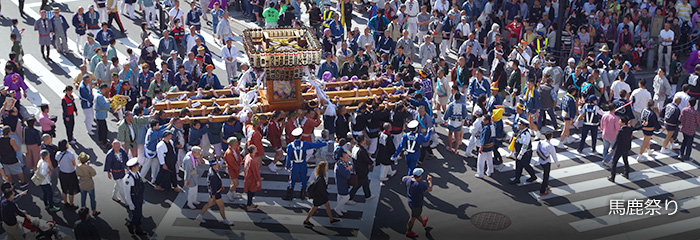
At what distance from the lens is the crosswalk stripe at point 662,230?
16.8 meters

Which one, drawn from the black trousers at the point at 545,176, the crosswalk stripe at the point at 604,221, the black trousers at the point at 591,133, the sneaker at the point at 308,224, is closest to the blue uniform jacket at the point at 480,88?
the black trousers at the point at 591,133

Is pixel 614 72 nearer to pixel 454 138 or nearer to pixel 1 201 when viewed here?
pixel 454 138

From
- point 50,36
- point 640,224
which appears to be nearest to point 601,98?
point 640,224

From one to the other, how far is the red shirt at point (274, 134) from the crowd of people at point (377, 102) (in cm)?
3

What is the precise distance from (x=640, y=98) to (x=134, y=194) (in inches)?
506

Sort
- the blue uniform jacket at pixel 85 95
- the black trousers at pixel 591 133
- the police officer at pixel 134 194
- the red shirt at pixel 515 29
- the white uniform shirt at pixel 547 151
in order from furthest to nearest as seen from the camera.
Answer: the red shirt at pixel 515 29, the blue uniform jacket at pixel 85 95, the black trousers at pixel 591 133, the white uniform shirt at pixel 547 151, the police officer at pixel 134 194

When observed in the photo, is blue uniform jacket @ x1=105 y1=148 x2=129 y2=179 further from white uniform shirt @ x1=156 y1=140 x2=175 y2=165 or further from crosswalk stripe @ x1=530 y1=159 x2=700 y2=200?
crosswalk stripe @ x1=530 y1=159 x2=700 y2=200

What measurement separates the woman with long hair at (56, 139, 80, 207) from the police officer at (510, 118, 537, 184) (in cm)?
962

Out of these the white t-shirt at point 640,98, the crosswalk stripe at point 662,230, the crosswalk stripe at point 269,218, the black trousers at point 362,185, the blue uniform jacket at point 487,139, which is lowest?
the crosswalk stripe at point 662,230

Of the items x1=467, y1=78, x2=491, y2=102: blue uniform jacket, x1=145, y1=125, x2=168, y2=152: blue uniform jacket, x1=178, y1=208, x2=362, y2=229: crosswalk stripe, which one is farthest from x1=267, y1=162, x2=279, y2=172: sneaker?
x1=467, y1=78, x2=491, y2=102: blue uniform jacket

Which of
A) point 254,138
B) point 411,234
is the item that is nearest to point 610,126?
point 411,234

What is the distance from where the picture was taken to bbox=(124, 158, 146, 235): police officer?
643 inches

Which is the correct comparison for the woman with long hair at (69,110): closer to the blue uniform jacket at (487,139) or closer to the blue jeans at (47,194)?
the blue jeans at (47,194)

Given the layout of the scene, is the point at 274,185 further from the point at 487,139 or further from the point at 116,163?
the point at 487,139
